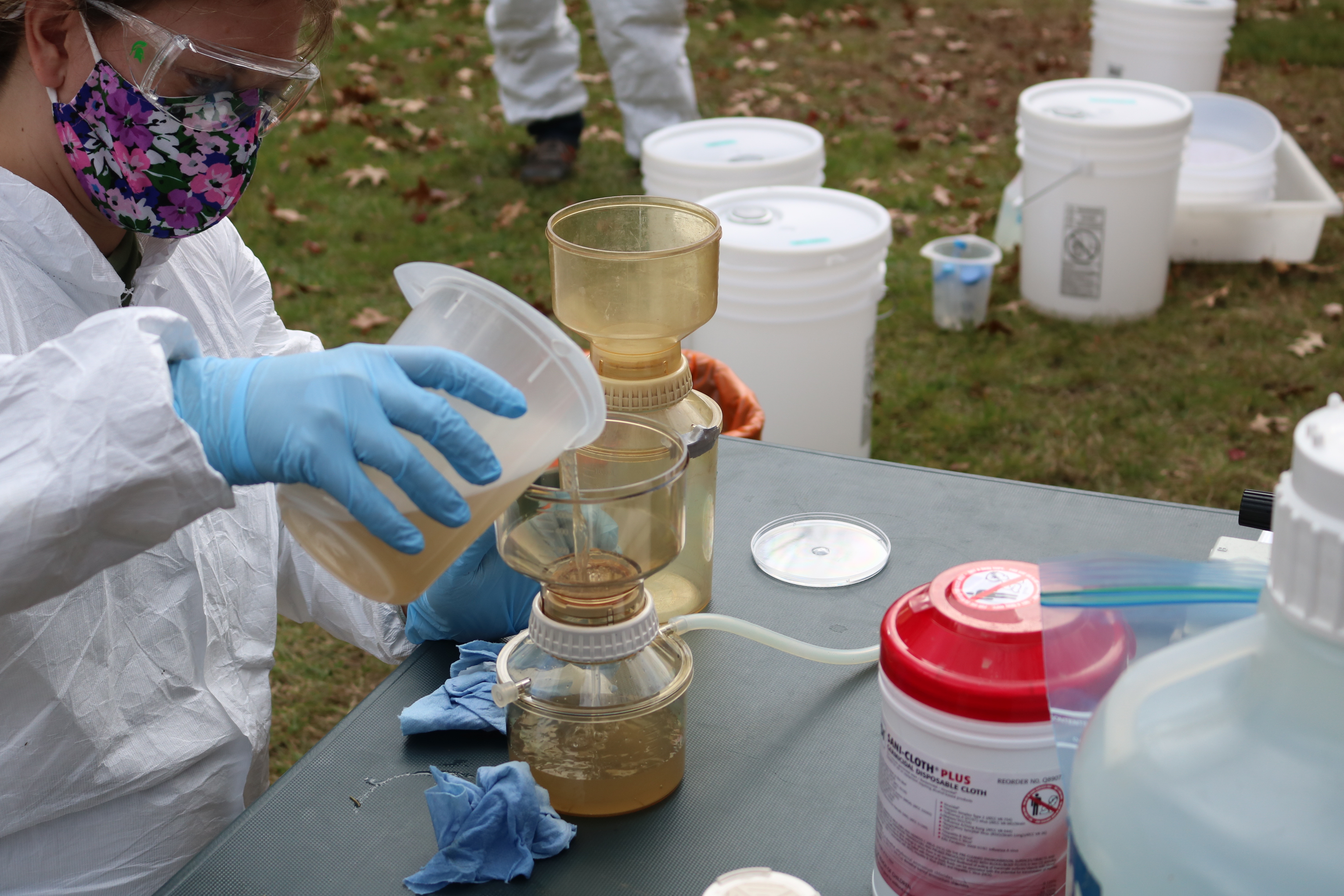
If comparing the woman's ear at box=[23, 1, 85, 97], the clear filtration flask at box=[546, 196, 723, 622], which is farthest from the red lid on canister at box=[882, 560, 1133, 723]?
the woman's ear at box=[23, 1, 85, 97]

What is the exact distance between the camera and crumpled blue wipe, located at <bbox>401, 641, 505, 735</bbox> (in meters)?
1.12

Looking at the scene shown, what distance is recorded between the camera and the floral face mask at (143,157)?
1.29 m

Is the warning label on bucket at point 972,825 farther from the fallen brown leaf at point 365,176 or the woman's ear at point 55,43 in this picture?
the fallen brown leaf at point 365,176

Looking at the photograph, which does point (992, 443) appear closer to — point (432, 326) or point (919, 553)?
point (919, 553)

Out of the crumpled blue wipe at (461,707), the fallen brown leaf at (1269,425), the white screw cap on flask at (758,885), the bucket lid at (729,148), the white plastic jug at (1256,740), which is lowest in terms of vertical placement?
the fallen brown leaf at (1269,425)

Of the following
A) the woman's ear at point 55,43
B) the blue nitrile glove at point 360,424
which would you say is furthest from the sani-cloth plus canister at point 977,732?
the woman's ear at point 55,43

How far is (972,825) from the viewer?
789 millimetres

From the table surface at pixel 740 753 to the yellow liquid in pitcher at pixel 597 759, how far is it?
2 cm

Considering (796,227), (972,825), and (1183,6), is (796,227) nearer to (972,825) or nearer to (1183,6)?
(972,825)

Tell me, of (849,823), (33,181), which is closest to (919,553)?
(849,823)

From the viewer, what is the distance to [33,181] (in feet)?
4.30

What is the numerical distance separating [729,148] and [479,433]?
2.25 m

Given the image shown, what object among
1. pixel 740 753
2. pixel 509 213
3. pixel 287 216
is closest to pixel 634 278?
pixel 740 753

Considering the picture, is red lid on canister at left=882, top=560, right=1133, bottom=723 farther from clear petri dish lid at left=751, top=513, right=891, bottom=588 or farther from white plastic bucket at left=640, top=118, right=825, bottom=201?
white plastic bucket at left=640, top=118, right=825, bottom=201
